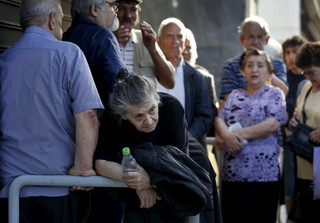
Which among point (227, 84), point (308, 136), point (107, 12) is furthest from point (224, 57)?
point (107, 12)

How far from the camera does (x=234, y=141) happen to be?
242 inches

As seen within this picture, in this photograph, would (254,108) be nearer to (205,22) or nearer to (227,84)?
(227,84)

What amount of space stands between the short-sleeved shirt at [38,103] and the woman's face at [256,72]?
2.71 m

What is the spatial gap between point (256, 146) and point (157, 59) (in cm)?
164

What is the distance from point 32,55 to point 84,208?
98cm

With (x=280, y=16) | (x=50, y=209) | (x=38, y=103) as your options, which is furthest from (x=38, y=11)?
(x=280, y=16)

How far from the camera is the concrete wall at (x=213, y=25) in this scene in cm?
1225

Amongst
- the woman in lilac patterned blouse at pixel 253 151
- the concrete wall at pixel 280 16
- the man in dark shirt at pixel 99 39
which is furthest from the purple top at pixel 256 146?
the concrete wall at pixel 280 16

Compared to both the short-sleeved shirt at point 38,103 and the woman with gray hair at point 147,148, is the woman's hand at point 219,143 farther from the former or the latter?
the short-sleeved shirt at point 38,103

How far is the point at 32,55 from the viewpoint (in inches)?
152

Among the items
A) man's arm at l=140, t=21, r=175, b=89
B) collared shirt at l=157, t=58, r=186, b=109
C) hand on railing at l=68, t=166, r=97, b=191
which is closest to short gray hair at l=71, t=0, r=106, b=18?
man's arm at l=140, t=21, r=175, b=89

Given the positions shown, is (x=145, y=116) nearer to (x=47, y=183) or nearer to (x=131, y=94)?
(x=131, y=94)

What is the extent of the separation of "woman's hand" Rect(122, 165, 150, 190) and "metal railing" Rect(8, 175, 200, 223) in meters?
0.05

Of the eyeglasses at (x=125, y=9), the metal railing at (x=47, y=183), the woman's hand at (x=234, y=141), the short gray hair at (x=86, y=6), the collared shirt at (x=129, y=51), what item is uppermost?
the short gray hair at (x=86, y=6)
